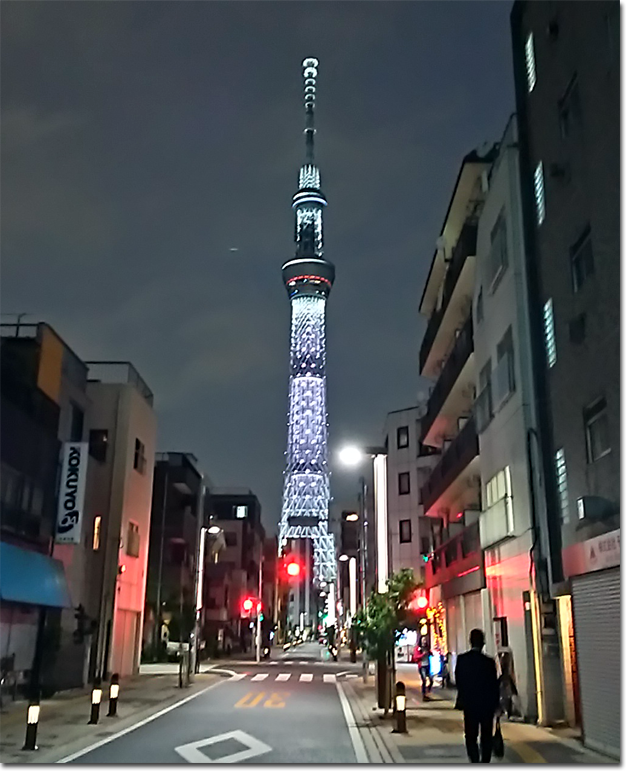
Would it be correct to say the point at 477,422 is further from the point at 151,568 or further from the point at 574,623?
the point at 151,568

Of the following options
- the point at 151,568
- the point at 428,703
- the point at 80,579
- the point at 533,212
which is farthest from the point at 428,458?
the point at 533,212

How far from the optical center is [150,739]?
1535cm

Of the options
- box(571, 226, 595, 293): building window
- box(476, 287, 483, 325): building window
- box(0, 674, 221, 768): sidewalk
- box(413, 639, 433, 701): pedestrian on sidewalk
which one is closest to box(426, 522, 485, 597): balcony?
box(413, 639, 433, 701): pedestrian on sidewalk

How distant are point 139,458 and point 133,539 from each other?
3892 millimetres

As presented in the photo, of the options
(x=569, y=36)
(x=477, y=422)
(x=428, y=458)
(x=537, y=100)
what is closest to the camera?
(x=569, y=36)

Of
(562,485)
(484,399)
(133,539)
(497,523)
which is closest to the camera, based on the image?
(562,485)

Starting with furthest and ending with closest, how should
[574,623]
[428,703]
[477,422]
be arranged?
[477,422] → [428,703] → [574,623]

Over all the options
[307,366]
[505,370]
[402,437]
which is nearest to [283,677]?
[505,370]

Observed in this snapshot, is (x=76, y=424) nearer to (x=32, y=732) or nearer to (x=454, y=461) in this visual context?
(x=454, y=461)

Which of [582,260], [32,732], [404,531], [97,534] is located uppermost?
[404,531]

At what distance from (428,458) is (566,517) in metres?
47.1

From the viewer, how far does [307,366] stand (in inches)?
5842

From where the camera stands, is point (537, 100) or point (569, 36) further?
point (537, 100)

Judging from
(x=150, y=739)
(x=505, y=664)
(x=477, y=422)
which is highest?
(x=477, y=422)
